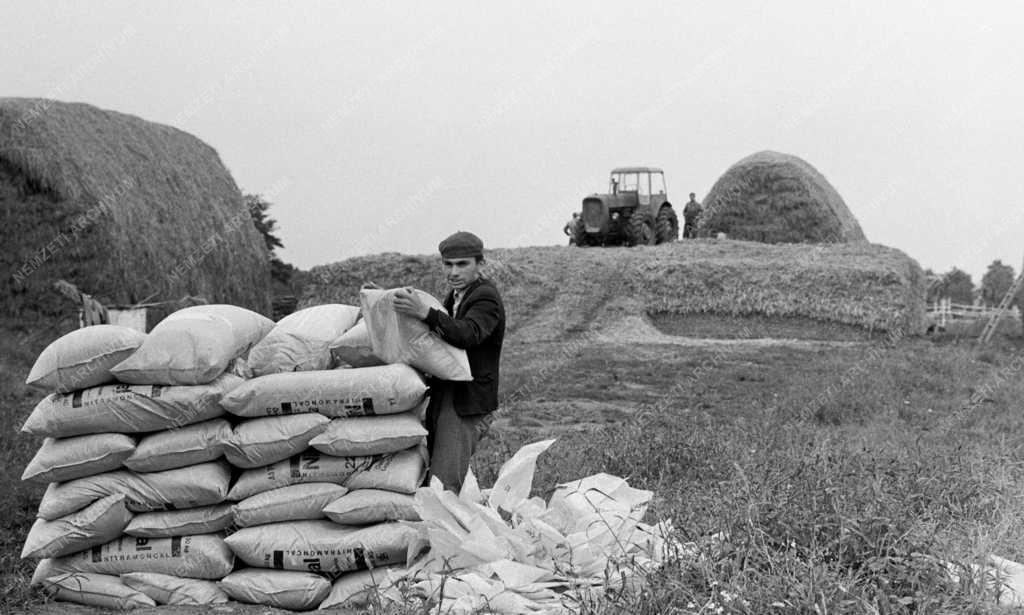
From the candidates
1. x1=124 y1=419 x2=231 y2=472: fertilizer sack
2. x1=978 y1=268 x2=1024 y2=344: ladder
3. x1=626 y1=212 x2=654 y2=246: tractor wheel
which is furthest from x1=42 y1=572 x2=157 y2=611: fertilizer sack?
x1=626 y1=212 x2=654 y2=246: tractor wheel

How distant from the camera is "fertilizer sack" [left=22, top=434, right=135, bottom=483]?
469 centimetres

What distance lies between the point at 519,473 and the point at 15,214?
10.1 metres

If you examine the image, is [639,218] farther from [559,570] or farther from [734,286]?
[559,570]

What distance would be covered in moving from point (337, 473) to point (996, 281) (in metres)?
40.1

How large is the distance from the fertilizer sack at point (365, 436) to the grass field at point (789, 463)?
0.76 metres

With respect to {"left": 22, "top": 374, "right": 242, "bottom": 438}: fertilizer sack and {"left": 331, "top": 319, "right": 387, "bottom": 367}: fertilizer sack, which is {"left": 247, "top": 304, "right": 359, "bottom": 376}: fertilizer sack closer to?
{"left": 331, "top": 319, "right": 387, "bottom": 367}: fertilizer sack

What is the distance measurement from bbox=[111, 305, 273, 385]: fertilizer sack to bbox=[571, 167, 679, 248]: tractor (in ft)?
56.6

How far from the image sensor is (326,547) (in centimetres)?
456

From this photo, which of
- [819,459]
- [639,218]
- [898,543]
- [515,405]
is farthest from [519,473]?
[639,218]

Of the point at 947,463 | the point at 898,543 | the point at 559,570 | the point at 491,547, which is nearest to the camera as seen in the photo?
the point at 898,543

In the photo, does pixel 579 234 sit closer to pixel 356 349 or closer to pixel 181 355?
pixel 356 349

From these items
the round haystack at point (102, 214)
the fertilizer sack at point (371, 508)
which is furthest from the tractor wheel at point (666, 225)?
the fertilizer sack at point (371, 508)

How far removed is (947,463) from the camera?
5.27 metres

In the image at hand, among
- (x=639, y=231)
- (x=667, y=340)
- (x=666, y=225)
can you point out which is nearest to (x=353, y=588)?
(x=667, y=340)
